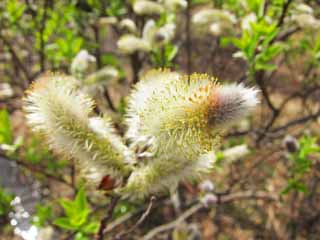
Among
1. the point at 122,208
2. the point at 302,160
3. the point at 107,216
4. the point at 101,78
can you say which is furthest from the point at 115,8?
the point at 107,216

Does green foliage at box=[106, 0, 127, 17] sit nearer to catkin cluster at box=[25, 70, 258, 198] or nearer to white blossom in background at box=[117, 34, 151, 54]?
white blossom in background at box=[117, 34, 151, 54]

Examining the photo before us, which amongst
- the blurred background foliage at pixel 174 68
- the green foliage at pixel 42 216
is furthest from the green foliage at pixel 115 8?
the green foliage at pixel 42 216

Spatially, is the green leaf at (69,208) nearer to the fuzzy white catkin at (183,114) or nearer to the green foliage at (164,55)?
the fuzzy white catkin at (183,114)

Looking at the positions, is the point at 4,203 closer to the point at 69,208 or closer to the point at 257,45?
the point at 69,208

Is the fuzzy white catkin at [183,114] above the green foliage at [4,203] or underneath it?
above

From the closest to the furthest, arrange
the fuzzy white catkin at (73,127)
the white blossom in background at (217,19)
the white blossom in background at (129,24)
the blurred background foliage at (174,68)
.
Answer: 1. the fuzzy white catkin at (73,127)
2. the blurred background foliage at (174,68)
3. the white blossom in background at (217,19)
4. the white blossom in background at (129,24)

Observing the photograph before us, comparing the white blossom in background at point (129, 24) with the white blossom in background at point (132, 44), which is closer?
the white blossom in background at point (132, 44)

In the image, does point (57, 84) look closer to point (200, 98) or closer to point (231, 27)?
point (200, 98)

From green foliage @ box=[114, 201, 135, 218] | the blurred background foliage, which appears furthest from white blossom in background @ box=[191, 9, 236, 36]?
green foliage @ box=[114, 201, 135, 218]
